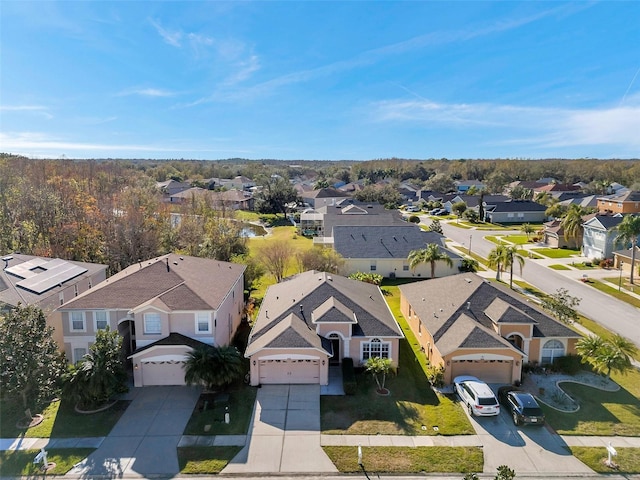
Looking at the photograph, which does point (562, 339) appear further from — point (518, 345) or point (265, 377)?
point (265, 377)

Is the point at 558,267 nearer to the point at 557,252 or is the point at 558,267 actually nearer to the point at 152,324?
the point at 557,252

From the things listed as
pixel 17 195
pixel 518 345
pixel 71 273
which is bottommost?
pixel 518 345

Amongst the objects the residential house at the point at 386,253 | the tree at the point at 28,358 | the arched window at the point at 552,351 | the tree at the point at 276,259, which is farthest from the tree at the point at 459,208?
the tree at the point at 28,358

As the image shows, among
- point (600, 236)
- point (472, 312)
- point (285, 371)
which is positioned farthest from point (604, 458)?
point (600, 236)

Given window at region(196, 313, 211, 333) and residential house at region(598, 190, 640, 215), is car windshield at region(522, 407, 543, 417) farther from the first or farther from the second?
residential house at region(598, 190, 640, 215)

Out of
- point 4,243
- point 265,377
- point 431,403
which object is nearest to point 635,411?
point 431,403

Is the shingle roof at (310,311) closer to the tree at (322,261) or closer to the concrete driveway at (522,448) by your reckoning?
the concrete driveway at (522,448)

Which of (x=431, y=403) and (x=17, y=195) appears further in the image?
(x=17, y=195)
